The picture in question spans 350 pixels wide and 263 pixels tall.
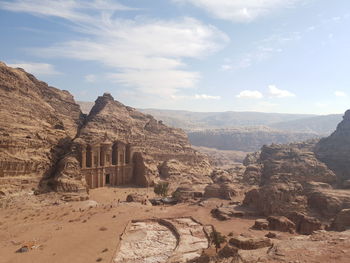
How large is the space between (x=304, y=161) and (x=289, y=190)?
1951 cm

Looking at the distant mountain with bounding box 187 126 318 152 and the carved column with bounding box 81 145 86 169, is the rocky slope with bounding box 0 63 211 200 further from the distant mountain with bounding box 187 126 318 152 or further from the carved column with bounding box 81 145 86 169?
the distant mountain with bounding box 187 126 318 152

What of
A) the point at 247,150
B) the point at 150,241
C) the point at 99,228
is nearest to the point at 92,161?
the point at 99,228

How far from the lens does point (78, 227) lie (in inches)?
1045

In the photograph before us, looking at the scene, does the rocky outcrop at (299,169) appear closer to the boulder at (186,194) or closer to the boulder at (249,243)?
the boulder at (186,194)

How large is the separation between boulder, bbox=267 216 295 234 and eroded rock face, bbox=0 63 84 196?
79.4 feet

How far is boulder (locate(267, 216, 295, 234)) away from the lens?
26.0m

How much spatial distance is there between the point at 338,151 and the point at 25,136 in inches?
2208

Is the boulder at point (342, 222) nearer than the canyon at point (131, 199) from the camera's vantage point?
No

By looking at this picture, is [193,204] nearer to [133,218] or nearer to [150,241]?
[133,218]

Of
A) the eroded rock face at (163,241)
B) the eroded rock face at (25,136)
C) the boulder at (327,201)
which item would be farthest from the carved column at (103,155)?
the boulder at (327,201)

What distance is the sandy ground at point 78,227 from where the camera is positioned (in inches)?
808

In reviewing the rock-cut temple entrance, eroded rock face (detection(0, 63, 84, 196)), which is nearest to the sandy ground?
eroded rock face (detection(0, 63, 84, 196))

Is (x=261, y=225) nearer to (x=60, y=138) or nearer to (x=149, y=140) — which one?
(x=60, y=138)

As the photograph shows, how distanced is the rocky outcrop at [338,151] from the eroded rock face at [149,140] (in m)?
22.9
